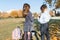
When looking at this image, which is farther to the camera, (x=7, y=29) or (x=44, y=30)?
(x=7, y=29)

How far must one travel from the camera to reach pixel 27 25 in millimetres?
8508

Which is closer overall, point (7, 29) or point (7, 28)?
point (7, 29)

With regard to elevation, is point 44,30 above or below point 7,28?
above

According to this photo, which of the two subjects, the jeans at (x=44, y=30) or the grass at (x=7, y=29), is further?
the grass at (x=7, y=29)

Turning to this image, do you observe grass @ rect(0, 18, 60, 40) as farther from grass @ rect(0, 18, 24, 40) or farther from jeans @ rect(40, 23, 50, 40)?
jeans @ rect(40, 23, 50, 40)

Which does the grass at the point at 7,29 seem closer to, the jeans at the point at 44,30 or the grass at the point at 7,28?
the grass at the point at 7,28

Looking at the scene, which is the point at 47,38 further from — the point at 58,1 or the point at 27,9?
the point at 58,1

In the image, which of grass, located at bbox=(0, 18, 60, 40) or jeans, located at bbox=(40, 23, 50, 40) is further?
grass, located at bbox=(0, 18, 60, 40)

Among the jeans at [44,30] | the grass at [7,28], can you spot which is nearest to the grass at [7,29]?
the grass at [7,28]

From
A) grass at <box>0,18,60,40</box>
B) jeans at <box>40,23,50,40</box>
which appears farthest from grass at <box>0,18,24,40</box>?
jeans at <box>40,23,50,40</box>

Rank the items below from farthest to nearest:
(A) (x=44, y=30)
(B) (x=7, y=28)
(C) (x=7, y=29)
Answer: (B) (x=7, y=28) → (C) (x=7, y=29) → (A) (x=44, y=30)

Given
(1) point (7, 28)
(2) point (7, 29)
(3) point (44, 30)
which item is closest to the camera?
(3) point (44, 30)

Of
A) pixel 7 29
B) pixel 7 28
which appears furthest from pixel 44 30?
pixel 7 28

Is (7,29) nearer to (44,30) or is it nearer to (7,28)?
(7,28)
